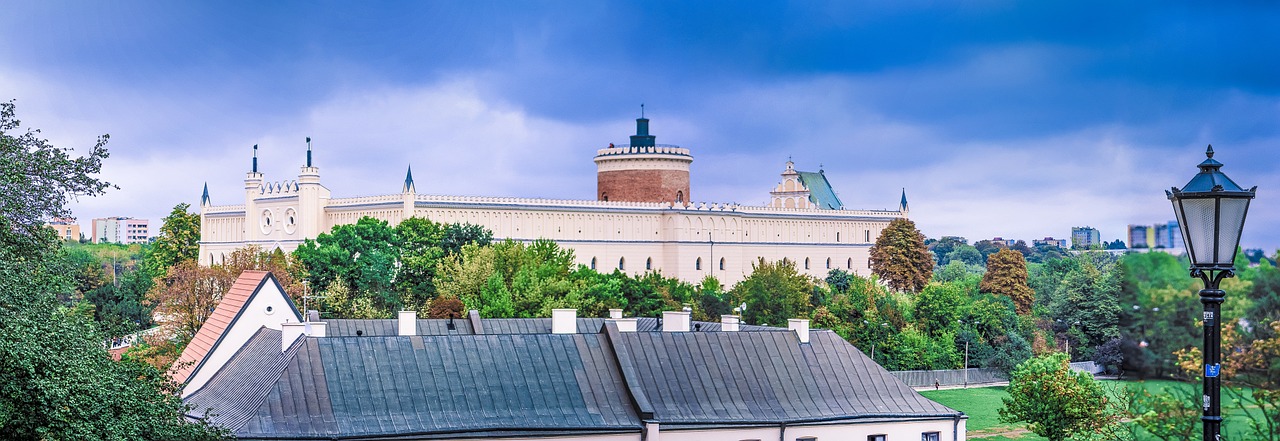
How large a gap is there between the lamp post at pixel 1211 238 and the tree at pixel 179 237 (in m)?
107

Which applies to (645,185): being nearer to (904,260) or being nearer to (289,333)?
(904,260)

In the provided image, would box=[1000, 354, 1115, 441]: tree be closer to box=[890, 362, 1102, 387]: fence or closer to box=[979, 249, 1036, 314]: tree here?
box=[890, 362, 1102, 387]: fence

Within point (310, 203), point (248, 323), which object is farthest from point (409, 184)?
point (248, 323)

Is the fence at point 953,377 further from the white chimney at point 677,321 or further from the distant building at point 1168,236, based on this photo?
the distant building at point 1168,236

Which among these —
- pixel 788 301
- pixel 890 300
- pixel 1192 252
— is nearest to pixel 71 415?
pixel 1192 252

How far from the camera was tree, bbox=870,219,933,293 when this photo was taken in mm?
112125

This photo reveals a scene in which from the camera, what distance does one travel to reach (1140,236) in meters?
6.17

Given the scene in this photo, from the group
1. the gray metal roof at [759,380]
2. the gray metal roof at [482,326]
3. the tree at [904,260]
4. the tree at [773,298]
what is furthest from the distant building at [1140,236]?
the tree at [904,260]

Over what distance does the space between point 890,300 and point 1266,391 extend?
71.2 m

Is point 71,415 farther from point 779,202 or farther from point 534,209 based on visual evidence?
point 779,202

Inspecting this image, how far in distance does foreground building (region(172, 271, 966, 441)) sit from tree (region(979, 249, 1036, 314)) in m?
65.1

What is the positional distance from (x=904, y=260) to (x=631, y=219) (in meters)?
23.1

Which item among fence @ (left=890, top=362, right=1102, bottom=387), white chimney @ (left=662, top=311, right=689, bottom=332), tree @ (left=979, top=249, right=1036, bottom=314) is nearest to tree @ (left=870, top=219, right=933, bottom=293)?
tree @ (left=979, top=249, right=1036, bottom=314)

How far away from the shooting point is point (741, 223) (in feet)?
378
